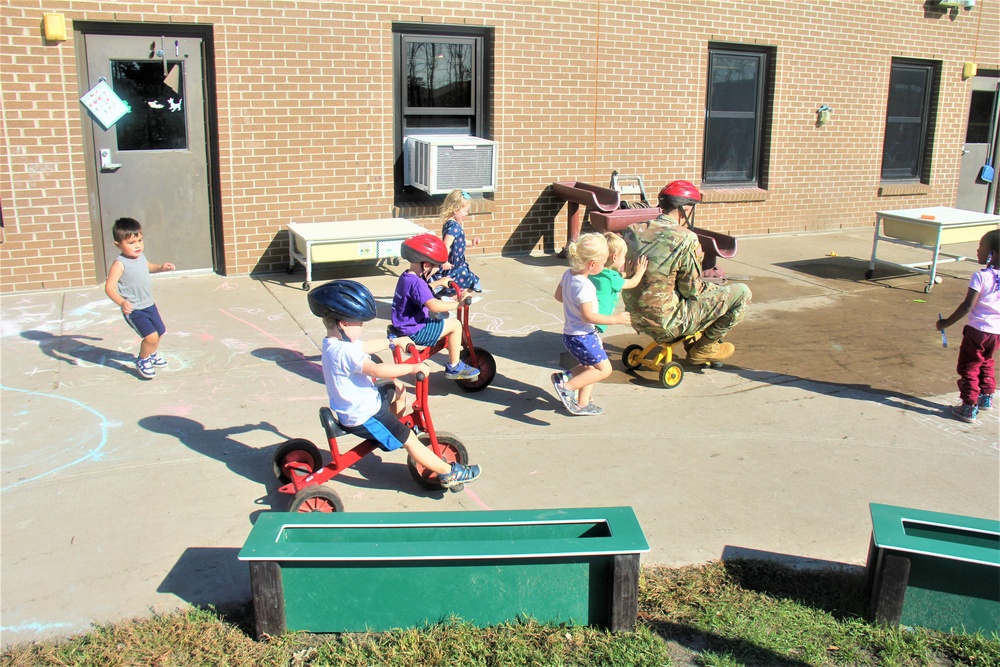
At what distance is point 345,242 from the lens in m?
8.95

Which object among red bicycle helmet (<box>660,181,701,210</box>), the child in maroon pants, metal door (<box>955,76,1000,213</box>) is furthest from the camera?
metal door (<box>955,76,1000,213</box>)

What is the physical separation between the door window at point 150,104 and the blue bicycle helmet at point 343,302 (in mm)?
5869

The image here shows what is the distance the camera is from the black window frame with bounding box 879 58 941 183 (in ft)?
45.3

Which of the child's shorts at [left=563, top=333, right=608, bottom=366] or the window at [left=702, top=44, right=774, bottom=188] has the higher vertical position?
the window at [left=702, top=44, right=774, bottom=188]

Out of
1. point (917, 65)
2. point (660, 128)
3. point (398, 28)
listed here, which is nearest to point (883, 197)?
point (917, 65)

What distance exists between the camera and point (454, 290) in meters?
5.70

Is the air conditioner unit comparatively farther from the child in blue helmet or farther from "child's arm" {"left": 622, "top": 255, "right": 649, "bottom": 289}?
the child in blue helmet

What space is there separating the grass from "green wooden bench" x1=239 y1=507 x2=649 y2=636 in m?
0.07

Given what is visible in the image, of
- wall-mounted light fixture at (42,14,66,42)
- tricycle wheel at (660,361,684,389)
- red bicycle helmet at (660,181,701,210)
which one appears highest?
wall-mounted light fixture at (42,14,66,42)

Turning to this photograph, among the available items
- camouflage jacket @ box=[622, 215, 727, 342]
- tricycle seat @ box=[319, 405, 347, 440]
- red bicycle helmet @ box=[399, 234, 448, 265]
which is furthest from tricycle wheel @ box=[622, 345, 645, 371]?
tricycle seat @ box=[319, 405, 347, 440]

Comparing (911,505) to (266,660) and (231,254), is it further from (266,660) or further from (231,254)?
(231,254)

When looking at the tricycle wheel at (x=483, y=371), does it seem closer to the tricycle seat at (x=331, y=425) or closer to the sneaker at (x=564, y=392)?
the sneaker at (x=564, y=392)

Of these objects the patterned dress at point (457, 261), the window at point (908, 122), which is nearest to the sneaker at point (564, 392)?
the patterned dress at point (457, 261)

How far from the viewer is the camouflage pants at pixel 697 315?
21.5 feet
